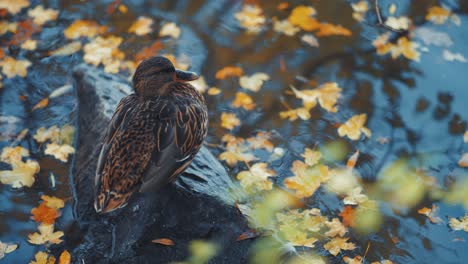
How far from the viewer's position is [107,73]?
259 inches

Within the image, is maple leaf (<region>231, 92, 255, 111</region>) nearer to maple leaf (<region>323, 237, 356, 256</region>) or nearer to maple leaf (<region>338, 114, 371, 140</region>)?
maple leaf (<region>338, 114, 371, 140</region>)

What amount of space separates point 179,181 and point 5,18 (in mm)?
4244

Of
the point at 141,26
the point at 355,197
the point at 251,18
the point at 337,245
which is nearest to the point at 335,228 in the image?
the point at 337,245

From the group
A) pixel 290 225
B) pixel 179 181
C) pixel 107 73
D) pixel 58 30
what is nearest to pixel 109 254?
pixel 179 181

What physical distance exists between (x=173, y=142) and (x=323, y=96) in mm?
2671

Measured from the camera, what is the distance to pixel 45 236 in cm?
525

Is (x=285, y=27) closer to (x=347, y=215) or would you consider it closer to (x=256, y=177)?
(x=256, y=177)

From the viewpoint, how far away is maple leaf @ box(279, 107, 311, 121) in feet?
21.5

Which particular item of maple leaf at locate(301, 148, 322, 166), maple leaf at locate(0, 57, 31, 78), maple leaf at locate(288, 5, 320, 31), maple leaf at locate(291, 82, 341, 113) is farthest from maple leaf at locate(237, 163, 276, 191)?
maple leaf at locate(0, 57, 31, 78)

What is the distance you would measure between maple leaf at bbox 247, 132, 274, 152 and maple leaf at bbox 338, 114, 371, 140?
2.57ft

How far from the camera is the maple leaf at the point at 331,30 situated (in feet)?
24.7

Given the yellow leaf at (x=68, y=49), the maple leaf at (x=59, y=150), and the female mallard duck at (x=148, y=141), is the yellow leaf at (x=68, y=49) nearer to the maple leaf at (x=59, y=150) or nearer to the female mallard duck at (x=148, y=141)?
the maple leaf at (x=59, y=150)

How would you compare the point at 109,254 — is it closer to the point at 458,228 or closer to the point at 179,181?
the point at 179,181

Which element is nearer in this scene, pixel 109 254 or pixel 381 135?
pixel 109 254
